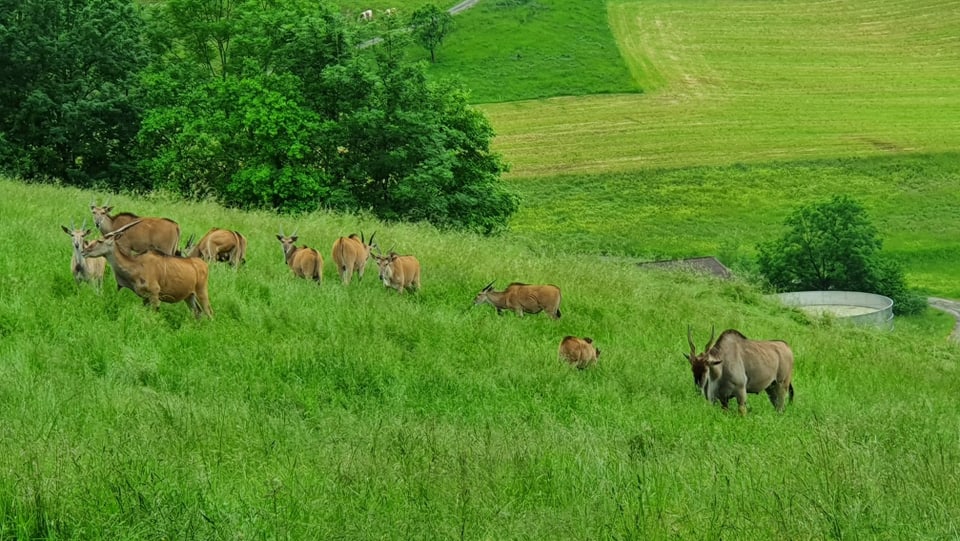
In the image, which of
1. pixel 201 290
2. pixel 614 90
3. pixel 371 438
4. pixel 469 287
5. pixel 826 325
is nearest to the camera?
pixel 371 438

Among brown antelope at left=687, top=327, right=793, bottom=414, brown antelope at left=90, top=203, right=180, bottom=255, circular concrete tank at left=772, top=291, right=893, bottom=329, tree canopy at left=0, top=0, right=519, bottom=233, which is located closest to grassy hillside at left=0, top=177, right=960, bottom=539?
brown antelope at left=687, top=327, right=793, bottom=414

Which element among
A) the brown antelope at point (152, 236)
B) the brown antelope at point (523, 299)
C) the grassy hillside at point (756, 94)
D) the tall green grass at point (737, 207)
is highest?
the brown antelope at point (152, 236)

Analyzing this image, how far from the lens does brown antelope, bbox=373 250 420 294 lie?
1405 cm

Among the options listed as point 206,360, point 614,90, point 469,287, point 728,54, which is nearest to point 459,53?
point 614,90

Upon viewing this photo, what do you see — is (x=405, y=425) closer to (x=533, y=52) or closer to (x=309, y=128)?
(x=309, y=128)

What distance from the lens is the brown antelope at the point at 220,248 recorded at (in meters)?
13.8

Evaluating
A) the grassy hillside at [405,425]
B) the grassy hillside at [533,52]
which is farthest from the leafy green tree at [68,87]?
the grassy hillside at [533,52]

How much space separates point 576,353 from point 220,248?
235 inches

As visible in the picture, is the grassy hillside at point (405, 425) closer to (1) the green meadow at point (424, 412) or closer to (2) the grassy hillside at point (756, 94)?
(1) the green meadow at point (424, 412)

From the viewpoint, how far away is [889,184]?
63.6 m

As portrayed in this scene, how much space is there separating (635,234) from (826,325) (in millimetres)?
32492

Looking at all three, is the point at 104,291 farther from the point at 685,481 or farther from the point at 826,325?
A: the point at 826,325

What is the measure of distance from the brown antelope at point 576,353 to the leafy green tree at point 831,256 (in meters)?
39.0

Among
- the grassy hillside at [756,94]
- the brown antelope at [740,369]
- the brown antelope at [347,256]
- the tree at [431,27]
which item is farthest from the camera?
the tree at [431,27]
